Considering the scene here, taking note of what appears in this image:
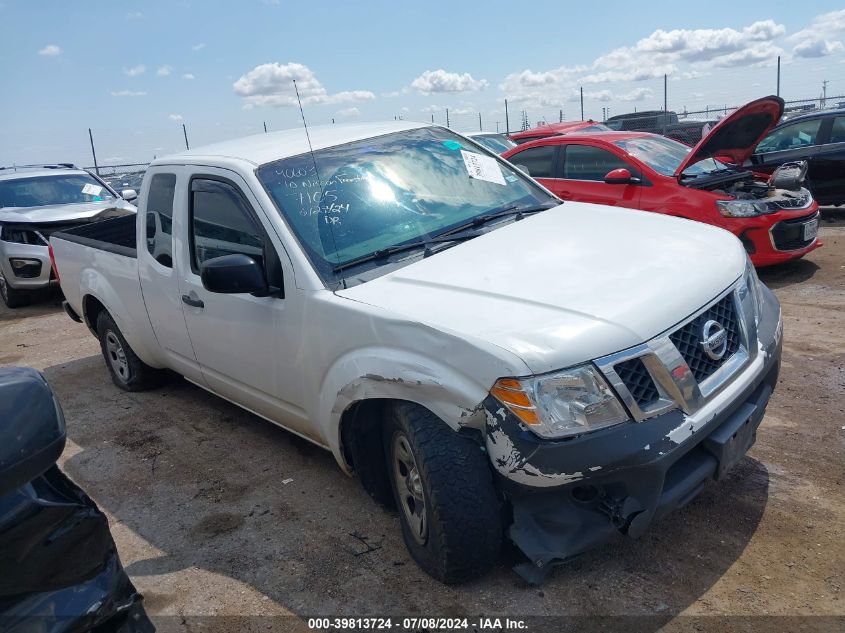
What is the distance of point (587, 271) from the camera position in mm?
2893

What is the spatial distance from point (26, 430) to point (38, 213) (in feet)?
30.3

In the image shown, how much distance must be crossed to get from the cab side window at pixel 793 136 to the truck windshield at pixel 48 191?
9.81 meters

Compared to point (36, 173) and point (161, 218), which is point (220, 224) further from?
point (36, 173)

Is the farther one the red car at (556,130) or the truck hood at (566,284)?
the red car at (556,130)

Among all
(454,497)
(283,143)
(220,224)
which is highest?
(283,143)

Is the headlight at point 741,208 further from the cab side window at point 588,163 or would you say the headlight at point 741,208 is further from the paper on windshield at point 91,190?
the paper on windshield at point 91,190

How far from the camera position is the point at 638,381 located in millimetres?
2477

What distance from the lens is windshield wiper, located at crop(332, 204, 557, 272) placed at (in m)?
3.24

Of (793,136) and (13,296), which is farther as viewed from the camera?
(793,136)

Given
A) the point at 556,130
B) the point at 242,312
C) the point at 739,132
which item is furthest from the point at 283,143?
the point at 556,130

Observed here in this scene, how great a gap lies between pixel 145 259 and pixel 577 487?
3.24 metres

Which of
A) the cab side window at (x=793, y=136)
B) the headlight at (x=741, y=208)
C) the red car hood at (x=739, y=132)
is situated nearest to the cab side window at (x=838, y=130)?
the cab side window at (x=793, y=136)

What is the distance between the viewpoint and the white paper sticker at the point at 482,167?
4008 mm

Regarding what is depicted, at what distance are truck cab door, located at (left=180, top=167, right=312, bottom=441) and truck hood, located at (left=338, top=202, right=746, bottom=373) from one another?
1.58 feet
